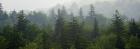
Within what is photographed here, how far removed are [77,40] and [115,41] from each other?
10180 millimetres

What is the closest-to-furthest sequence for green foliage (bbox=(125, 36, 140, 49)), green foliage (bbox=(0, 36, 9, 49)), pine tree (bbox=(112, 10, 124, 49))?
green foliage (bbox=(0, 36, 9, 49))
green foliage (bbox=(125, 36, 140, 49))
pine tree (bbox=(112, 10, 124, 49))

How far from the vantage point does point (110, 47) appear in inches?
2527

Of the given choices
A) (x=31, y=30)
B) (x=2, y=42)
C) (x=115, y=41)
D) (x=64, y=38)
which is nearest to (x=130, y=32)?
(x=115, y=41)

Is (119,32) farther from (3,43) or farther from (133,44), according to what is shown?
(3,43)

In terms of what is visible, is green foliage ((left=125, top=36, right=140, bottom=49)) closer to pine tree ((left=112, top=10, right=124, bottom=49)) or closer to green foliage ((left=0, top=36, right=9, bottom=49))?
pine tree ((left=112, top=10, right=124, bottom=49))

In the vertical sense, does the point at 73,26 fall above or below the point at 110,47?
above

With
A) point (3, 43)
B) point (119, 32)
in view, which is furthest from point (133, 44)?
point (3, 43)

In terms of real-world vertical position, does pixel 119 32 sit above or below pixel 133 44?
above

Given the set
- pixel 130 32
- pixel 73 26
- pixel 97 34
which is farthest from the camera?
pixel 97 34

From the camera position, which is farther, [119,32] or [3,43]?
[119,32]

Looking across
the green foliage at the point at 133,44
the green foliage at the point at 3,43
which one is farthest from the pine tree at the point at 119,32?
the green foliage at the point at 3,43

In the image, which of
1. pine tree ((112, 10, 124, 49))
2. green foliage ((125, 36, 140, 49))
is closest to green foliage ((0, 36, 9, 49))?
green foliage ((125, 36, 140, 49))

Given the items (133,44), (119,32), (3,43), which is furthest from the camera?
(119,32)

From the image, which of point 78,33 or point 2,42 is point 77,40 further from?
point 2,42
